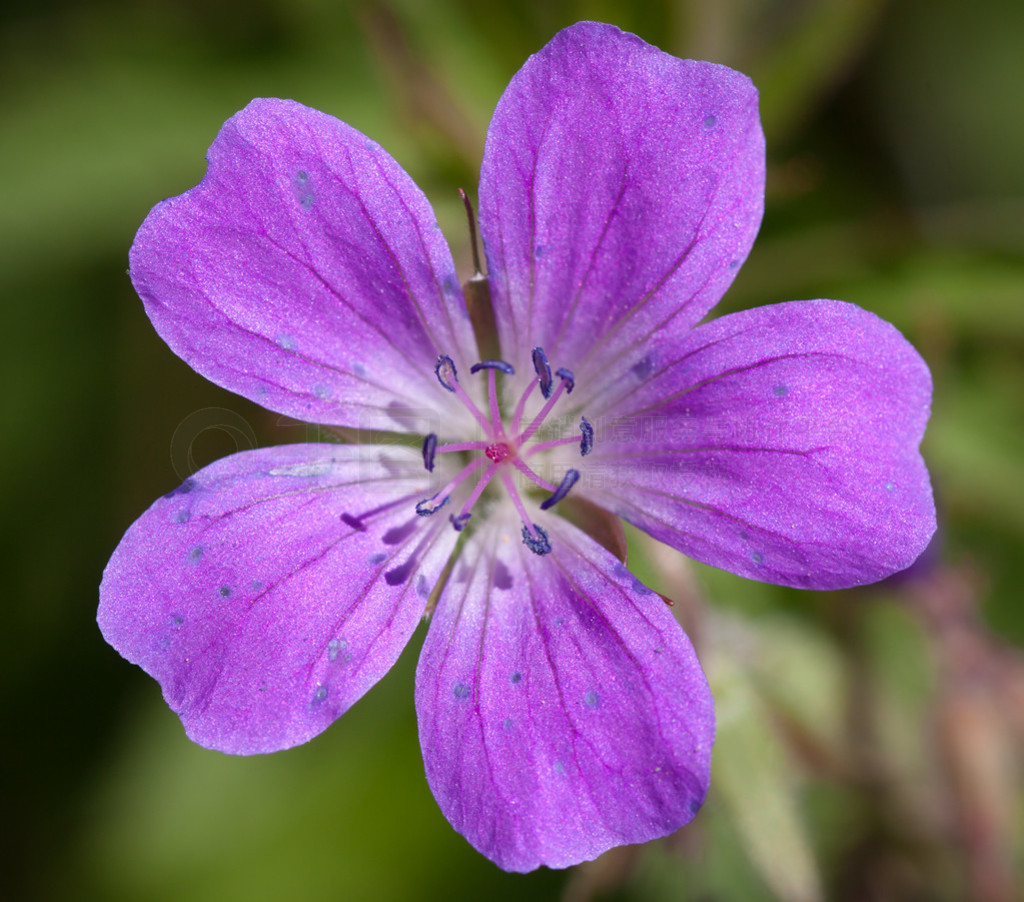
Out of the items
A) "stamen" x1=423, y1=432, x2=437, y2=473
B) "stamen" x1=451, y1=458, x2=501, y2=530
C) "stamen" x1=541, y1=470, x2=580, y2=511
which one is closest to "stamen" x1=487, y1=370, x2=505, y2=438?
"stamen" x1=451, y1=458, x2=501, y2=530

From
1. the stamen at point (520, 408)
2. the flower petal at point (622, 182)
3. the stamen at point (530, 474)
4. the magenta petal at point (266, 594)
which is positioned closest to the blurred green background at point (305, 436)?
the stamen at point (530, 474)

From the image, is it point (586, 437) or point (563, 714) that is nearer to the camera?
point (563, 714)

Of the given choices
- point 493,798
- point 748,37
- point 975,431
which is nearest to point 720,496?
point 493,798

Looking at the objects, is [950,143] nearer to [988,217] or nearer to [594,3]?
[988,217]

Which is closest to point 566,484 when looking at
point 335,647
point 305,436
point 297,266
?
point 335,647

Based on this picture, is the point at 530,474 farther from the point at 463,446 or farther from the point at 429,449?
the point at 429,449

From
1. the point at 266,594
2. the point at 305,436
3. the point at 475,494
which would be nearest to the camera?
the point at 266,594

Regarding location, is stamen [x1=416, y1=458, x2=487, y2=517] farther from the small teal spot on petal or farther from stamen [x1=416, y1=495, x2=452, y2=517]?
the small teal spot on petal

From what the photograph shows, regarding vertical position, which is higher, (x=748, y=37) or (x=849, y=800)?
(x=748, y=37)
